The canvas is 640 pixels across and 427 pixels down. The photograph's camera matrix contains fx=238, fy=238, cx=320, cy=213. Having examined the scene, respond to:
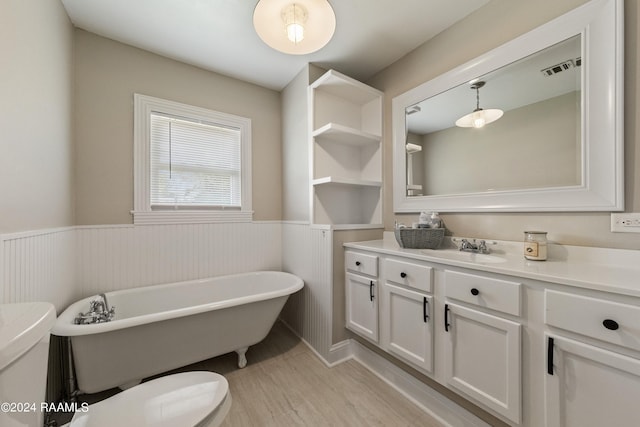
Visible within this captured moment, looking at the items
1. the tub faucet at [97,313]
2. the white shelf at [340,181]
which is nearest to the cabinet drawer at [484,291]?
the white shelf at [340,181]

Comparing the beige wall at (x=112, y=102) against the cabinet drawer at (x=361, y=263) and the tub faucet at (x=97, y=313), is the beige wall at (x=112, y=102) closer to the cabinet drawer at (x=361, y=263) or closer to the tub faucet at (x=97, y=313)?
the tub faucet at (x=97, y=313)

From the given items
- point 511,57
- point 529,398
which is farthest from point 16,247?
point 511,57

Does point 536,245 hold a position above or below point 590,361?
above

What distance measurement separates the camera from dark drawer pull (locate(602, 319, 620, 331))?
2.58ft

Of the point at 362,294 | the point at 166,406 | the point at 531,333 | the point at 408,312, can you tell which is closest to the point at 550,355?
the point at 531,333

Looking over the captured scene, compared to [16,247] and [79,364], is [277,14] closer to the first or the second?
[16,247]

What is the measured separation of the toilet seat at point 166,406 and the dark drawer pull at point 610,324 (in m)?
1.40

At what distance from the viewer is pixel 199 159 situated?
7.53 feet

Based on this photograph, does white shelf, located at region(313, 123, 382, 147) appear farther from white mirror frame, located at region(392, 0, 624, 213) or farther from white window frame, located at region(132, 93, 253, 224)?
white mirror frame, located at region(392, 0, 624, 213)

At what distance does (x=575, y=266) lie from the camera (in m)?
1.10

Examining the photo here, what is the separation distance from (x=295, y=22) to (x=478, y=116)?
130 centimetres

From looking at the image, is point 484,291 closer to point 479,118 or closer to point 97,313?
point 479,118

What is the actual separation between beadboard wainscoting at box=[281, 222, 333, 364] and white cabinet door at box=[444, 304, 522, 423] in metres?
0.89

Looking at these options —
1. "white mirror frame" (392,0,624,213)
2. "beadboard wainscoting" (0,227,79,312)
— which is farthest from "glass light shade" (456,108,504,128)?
"beadboard wainscoting" (0,227,79,312)
